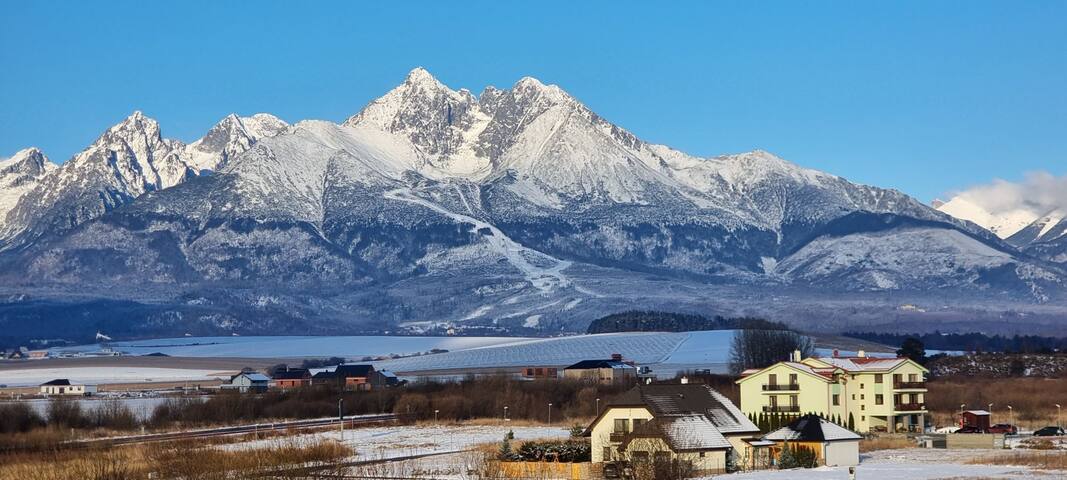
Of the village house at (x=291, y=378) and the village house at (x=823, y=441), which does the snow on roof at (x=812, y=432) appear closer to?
the village house at (x=823, y=441)

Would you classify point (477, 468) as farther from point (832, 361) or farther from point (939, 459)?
point (832, 361)

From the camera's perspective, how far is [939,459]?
248ft

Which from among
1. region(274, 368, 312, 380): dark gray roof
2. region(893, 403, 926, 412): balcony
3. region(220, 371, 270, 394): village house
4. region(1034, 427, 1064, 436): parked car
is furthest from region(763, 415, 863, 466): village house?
region(274, 368, 312, 380): dark gray roof

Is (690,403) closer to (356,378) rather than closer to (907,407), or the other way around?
(907,407)

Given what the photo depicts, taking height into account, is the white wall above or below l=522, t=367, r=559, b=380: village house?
below

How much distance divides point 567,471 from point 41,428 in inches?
1642

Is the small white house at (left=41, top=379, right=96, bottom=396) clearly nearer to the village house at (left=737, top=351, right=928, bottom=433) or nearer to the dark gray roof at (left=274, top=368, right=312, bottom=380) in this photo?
the dark gray roof at (left=274, top=368, right=312, bottom=380)

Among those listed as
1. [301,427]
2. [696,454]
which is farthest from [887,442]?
[301,427]

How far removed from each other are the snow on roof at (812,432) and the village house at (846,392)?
52.7 feet

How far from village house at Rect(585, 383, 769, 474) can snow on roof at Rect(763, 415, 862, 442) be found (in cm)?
105

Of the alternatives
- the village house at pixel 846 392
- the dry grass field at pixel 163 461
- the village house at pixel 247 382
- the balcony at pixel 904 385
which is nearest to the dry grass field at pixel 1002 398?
the balcony at pixel 904 385

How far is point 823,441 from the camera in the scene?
74.3m

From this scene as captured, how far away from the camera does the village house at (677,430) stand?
70188mm

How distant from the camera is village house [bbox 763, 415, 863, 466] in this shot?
74.2m
